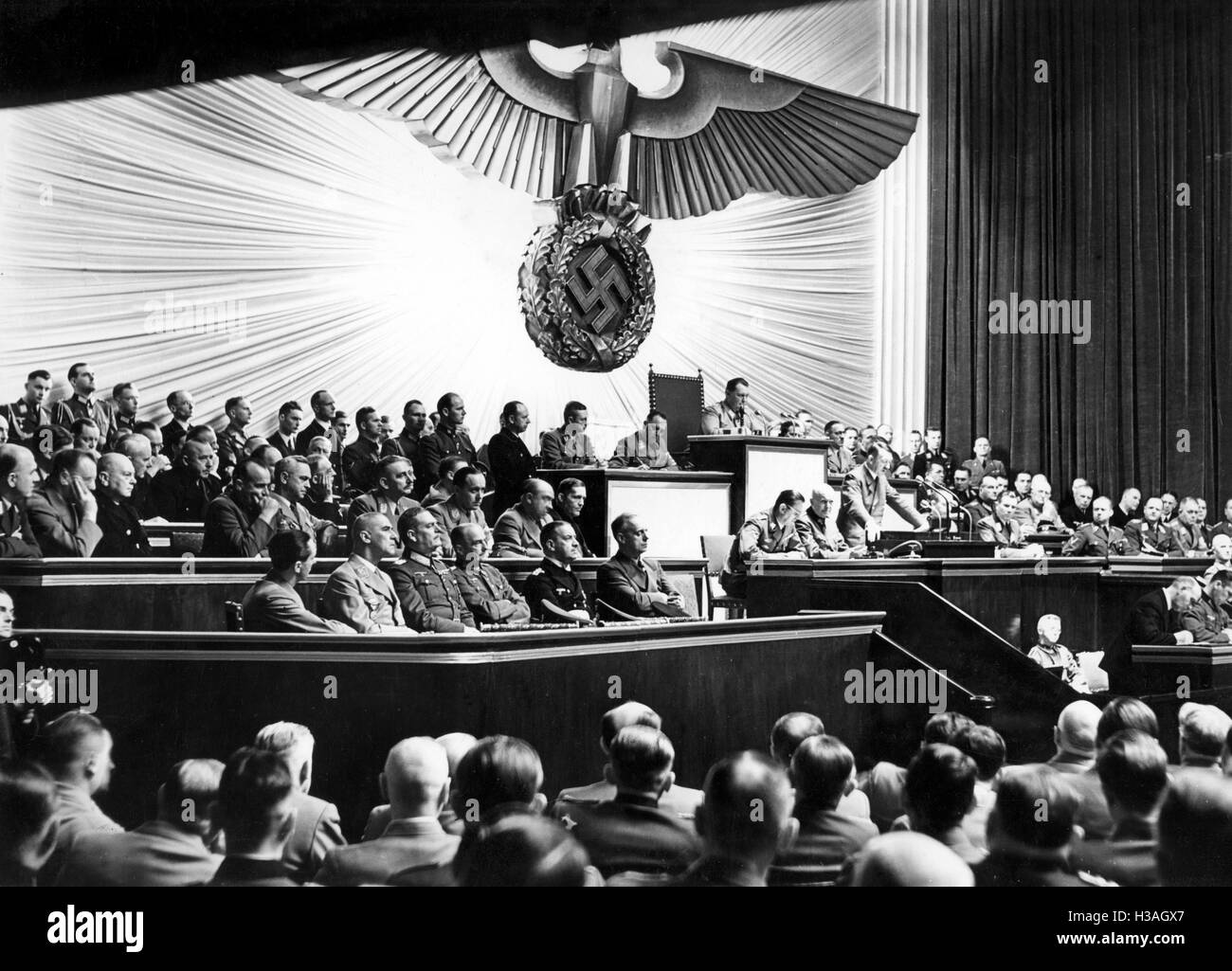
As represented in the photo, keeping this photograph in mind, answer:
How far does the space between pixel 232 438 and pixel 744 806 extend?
449cm

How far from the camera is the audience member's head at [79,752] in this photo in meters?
4.24

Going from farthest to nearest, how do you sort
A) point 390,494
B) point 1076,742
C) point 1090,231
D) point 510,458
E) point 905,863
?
point 1090,231, point 510,458, point 390,494, point 1076,742, point 905,863

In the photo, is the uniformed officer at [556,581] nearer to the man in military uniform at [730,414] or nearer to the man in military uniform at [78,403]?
the man in military uniform at [78,403]

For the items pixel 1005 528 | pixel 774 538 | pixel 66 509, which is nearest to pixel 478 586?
pixel 66 509

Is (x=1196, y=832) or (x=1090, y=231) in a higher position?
(x=1090, y=231)

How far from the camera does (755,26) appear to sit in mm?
10633

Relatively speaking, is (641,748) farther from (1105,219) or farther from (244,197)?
(1105,219)

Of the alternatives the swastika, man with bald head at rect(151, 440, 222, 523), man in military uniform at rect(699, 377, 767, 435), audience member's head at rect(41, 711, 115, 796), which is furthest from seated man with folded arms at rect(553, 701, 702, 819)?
the swastika

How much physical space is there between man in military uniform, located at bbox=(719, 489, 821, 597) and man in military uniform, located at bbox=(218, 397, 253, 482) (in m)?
2.60

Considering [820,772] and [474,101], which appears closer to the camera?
[820,772]

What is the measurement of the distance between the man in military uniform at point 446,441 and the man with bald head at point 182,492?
1291 mm

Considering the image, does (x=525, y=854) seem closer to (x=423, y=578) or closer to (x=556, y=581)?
(x=423, y=578)

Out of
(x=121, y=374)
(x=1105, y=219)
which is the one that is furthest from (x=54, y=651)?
(x=1105, y=219)

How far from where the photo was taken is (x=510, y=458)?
26.5 ft
